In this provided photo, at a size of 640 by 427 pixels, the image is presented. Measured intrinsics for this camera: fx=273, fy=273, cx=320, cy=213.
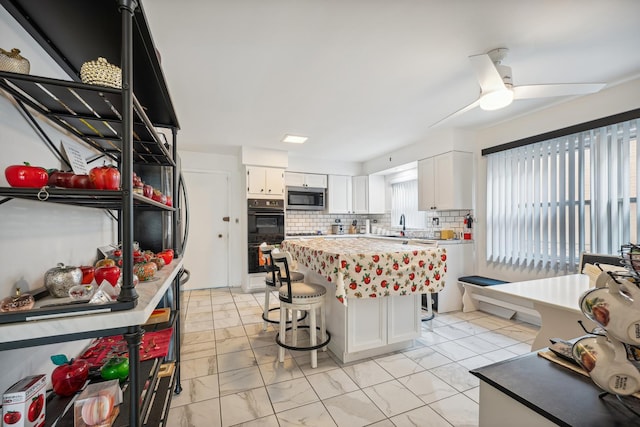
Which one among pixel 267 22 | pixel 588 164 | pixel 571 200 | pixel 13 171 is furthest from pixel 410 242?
pixel 13 171

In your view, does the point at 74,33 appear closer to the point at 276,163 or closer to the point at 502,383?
the point at 502,383

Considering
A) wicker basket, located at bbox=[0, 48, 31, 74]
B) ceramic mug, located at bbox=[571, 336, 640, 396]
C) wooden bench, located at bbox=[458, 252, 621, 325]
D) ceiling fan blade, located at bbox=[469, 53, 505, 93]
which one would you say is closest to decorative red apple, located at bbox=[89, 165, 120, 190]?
wicker basket, located at bbox=[0, 48, 31, 74]

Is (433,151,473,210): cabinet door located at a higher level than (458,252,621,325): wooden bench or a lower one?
higher

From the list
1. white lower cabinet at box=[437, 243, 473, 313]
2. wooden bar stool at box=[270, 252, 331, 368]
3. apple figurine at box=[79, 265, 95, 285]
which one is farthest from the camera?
white lower cabinet at box=[437, 243, 473, 313]

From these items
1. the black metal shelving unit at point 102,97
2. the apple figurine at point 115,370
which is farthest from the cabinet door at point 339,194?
the apple figurine at point 115,370

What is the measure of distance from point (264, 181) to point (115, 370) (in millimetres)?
3945

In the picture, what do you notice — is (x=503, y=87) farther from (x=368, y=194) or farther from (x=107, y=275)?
(x=368, y=194)

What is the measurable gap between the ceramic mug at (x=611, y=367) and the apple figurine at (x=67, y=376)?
1636 mm

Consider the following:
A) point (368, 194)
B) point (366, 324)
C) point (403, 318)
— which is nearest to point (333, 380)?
point (366, 324)

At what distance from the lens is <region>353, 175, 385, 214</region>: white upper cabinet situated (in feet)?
19.5

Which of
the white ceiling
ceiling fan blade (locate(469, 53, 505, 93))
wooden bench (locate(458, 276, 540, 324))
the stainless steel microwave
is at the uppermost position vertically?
the white ceiling

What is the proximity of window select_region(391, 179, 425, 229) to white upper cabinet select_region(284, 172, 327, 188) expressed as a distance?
61.2 inches

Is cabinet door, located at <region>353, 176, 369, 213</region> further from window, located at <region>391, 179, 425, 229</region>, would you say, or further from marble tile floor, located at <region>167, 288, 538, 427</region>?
marble tile floor, located at <region>167, 288, 538, 427</region>

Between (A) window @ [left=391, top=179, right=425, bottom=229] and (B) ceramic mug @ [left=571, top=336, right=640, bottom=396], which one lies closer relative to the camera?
(B) ceramic mug @ [left=571, top=336, right=640, bottom=396]
